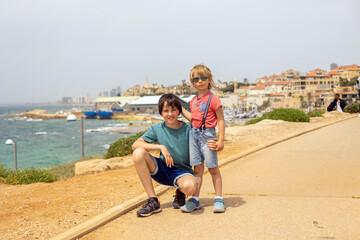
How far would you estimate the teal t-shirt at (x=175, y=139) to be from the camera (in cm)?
421

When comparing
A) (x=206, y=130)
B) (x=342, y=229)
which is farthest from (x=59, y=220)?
(x=342, y=229)

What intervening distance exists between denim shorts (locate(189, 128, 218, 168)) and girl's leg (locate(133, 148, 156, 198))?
1.57ft

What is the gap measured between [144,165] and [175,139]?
1.53ft

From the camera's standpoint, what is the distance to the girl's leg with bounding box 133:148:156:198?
404cm

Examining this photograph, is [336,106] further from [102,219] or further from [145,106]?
[145,106]

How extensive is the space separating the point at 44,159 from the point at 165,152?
3776 cm

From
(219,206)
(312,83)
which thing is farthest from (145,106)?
(219,206)

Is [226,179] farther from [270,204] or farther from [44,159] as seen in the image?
[44,159]

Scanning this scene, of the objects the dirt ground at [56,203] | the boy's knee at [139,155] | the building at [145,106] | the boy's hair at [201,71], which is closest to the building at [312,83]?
the building at [145,106]

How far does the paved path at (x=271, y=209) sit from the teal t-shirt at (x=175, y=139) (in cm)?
63

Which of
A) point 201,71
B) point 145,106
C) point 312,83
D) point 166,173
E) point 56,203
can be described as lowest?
point 145,106

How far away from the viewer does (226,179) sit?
599cm

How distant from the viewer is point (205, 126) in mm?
4004

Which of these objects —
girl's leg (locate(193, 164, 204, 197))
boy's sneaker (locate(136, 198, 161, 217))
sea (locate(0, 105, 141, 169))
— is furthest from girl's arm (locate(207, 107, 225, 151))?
sea (locate(0, 105, 141, 169))
